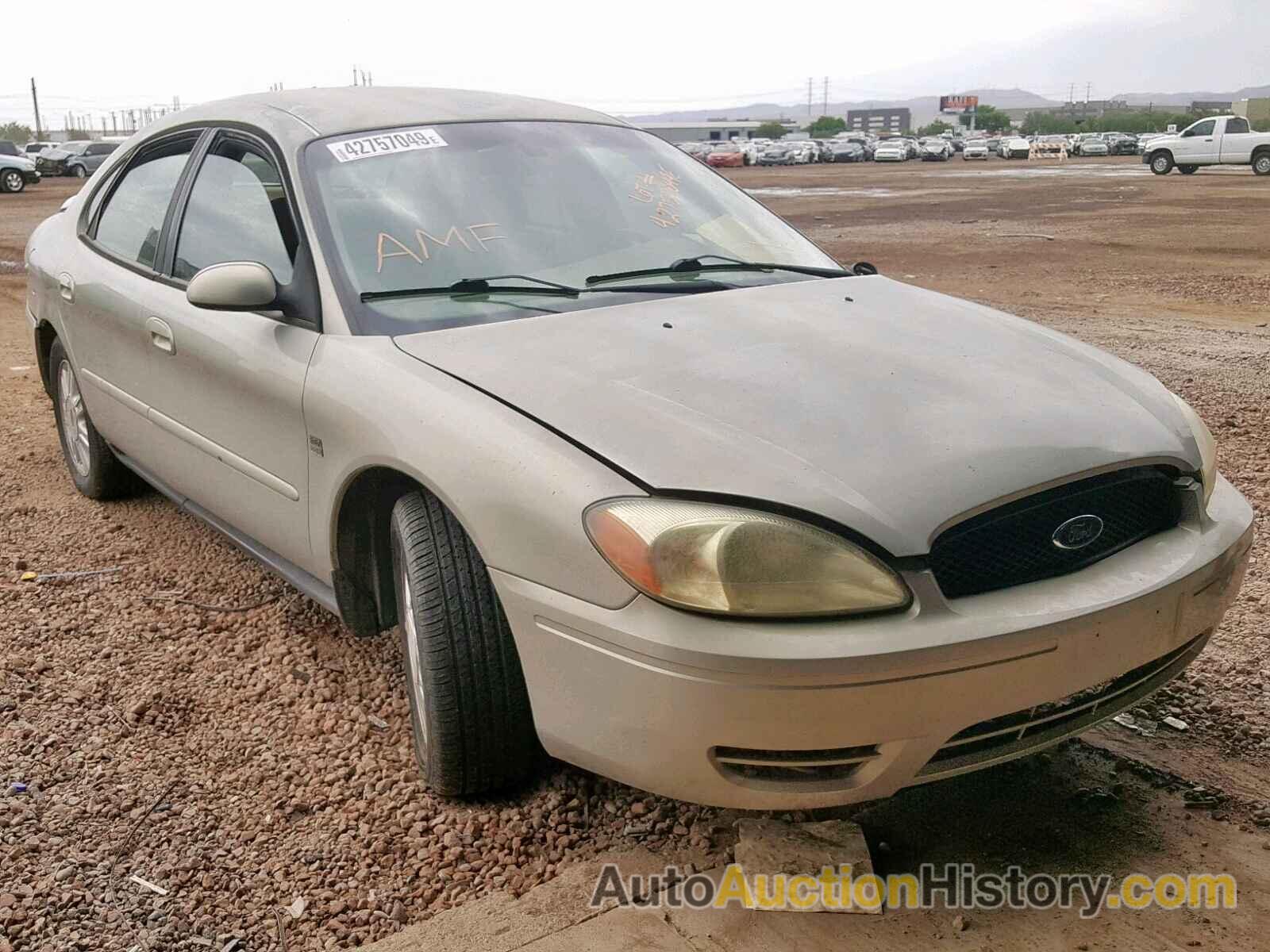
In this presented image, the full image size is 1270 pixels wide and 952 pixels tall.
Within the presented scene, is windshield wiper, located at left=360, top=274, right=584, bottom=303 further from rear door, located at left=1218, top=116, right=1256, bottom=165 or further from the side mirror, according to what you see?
rear door, located at left=1218, top=116, right=1256, bottom=165

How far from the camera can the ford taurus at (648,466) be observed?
6.97ft

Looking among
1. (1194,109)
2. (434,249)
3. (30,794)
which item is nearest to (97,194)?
(434,249)

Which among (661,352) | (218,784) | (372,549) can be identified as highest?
(661,352)

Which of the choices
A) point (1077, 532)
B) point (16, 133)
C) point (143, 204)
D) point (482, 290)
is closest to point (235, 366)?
point (482, 290)

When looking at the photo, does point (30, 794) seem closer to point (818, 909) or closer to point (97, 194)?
point (818, 909)

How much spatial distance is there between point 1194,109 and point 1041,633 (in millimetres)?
121336

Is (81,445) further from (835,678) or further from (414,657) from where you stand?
(835,678)

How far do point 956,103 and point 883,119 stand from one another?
398 inches

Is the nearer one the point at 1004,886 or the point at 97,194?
the point at 1004,886

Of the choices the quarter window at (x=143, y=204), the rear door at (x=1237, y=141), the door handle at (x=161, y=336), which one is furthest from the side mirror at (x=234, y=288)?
the rear door at (x=1237, y=141)

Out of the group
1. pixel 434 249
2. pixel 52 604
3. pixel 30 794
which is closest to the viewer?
pixel 30 794

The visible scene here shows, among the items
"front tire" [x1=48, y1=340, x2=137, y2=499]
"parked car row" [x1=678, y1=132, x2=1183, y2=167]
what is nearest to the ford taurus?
Result: "front tire" [x1=48, y1=340, x2=137, y2=499]

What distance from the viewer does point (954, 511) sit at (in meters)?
2.17

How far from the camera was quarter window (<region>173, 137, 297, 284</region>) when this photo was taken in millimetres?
3283
